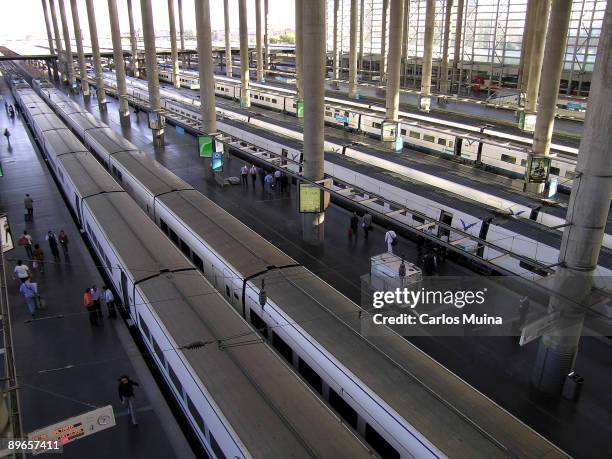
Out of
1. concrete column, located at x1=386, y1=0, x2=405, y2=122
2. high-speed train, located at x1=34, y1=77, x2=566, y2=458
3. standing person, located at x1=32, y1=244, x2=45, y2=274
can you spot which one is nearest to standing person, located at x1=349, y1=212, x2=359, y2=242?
high-speed train, located at x1=34, y1=77, x2=566, y2=458

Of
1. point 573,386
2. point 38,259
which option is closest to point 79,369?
point 38,259

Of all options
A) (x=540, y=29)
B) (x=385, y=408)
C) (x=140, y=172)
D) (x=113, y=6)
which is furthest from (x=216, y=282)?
(x=113, y=6)

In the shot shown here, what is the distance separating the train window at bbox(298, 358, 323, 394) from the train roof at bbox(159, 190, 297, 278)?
11.9 feet

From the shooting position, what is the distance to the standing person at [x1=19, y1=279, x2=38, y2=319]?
1642 centimetres

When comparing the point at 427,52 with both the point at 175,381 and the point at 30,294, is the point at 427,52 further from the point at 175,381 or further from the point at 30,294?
the point at 175,381

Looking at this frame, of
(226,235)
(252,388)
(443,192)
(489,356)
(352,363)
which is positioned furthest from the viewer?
(443,192)

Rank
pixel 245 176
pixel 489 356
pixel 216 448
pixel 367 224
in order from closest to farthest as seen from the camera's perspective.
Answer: pixel 216 448
pixel 489 356
pixel 367 224
pixel 245 176

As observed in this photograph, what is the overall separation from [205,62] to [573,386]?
27167 millimetres

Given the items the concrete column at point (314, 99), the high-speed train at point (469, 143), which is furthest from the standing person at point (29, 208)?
the high-speed train at point (469, 143)

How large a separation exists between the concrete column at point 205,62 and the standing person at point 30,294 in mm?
18729

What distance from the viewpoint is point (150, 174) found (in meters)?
26.0

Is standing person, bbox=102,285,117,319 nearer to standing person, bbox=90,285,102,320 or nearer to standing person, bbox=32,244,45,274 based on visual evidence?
standing person, bbox=90,285,102,320

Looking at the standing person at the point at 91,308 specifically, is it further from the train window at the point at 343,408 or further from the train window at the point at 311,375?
the train window at the point at 343,408

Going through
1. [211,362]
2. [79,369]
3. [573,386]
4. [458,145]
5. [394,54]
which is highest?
[394,54]
